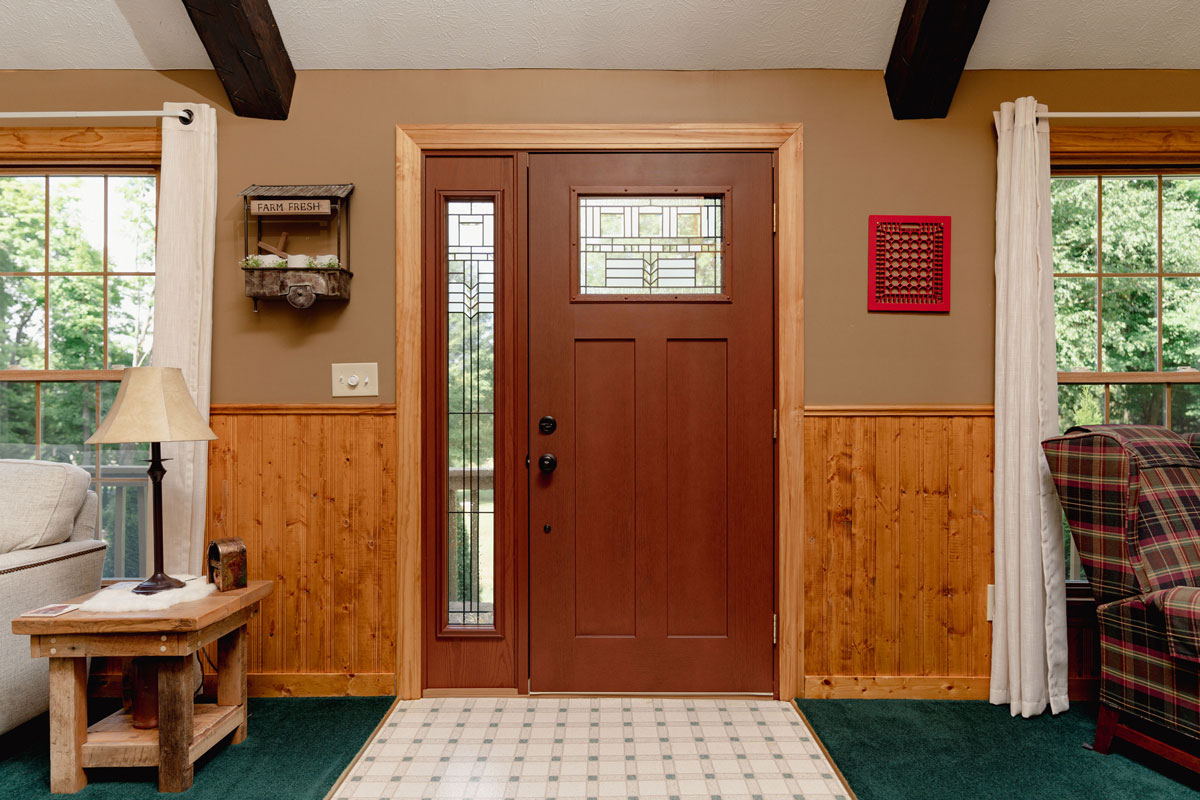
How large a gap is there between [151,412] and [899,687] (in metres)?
2.73

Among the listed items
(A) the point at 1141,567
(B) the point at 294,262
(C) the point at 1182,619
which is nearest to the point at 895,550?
(A) the point at 1141,567

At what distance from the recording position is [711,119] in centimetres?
244

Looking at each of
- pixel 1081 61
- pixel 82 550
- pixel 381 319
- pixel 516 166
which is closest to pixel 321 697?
pixel 82 550

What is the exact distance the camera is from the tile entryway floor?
1.84m

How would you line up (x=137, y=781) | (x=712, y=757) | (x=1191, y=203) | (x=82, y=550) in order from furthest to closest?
(x=1191, y=203) → (x=82, y=550) → (x=712, y=757) → (x=137, y=781)

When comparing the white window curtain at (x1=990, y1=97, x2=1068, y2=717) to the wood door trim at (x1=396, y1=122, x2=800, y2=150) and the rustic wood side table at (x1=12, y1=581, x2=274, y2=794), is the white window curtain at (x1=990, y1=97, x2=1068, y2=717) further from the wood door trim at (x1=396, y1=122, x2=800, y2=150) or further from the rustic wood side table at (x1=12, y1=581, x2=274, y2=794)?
the rustic wood side table at (x1=12, y1=581, x2=274, y2=794)

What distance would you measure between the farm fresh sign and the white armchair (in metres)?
1.11

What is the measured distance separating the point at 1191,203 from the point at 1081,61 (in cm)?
74

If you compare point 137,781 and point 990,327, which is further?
point 990,327

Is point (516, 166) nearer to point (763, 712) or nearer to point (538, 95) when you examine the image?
point (538, 95)

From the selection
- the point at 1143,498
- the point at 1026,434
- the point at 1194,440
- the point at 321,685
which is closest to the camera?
the point at 1143,498

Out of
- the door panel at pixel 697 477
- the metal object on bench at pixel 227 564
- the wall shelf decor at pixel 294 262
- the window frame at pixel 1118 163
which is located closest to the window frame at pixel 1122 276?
the window frame at pixel 1118 163

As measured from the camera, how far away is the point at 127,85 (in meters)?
2.45

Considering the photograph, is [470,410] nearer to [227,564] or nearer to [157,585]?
[227,564]
